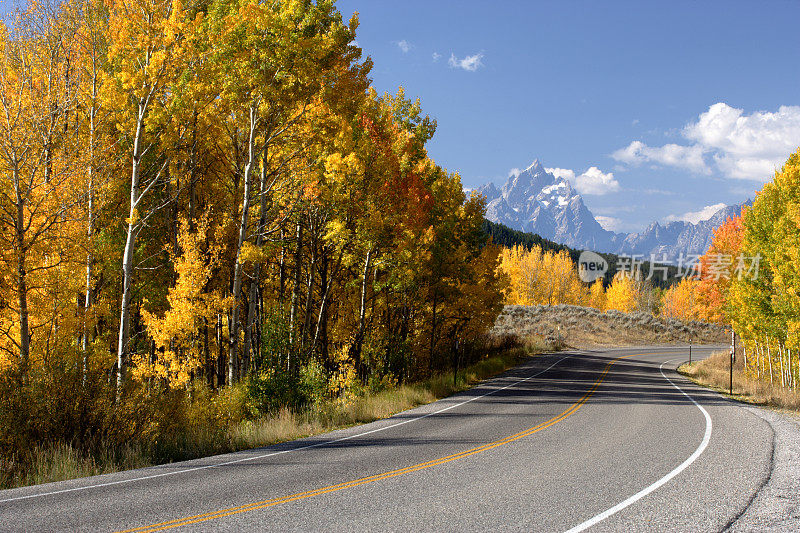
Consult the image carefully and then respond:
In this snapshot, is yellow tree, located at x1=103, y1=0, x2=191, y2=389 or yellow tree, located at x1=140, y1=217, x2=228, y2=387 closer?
yellow tree, located at x1=103, y1=0, x2=191, y2=389

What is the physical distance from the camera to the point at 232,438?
1144cm

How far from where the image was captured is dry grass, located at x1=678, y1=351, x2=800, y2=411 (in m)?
19.0

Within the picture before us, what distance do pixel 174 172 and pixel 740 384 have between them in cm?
2854

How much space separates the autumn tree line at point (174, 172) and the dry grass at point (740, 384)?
49.0 ft

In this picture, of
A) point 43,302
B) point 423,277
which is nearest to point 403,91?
point 423,277

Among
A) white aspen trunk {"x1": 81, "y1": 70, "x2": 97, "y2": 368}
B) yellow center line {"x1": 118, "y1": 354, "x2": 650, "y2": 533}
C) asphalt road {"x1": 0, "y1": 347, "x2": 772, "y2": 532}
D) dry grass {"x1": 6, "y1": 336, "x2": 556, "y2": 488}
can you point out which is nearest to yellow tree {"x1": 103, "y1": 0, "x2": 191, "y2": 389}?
white aspen trunk {"x1": 81, "y1": 70, "x2": 97, "y2": 368}

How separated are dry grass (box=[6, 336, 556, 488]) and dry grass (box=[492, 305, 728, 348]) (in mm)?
39270

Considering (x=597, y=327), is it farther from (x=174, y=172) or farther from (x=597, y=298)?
(x=174, y=172)

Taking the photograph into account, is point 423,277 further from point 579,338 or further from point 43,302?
point 579,338

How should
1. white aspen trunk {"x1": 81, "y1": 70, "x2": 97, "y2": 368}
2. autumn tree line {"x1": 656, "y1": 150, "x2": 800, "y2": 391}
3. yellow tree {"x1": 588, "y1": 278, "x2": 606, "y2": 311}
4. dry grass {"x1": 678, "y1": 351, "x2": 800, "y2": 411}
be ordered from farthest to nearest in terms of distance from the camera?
yellow tree {"x1": 588, "y1": 278, "x2": 606, "y2": 311}
autumn tree line {"x1": 656, "y1": 150, "x2": 800, "y2": 391}
dry grass {"x1": 678, "y1": 351, "x2": 800, "y2": 411}
white aspen trunk {"x1": 81, "y1": 70, "x2": 97, "y2": 368}

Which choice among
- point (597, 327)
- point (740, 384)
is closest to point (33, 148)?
point (740, 384)

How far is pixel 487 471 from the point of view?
347 inches

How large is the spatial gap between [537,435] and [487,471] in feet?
13.4

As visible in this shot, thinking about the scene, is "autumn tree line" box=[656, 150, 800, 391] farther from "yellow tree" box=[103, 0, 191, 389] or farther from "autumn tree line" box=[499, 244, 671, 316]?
"autumn tree line" box=[499, 244, 671, 316]
